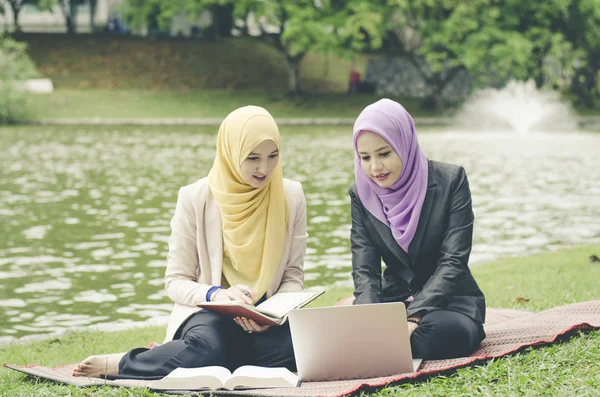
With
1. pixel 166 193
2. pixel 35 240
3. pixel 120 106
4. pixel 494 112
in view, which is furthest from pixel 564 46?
pixel 35 240

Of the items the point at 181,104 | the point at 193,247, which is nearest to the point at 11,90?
the point at 181,104

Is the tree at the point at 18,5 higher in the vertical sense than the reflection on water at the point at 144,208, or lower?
higher

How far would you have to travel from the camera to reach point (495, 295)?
20.3 ft

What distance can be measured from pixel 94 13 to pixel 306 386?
40.1 meters

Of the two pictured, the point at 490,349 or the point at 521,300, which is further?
the point at 521,300

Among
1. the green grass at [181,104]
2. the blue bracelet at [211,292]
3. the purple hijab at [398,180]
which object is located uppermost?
the purple hijab at [398,180]

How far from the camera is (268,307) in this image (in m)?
3.93

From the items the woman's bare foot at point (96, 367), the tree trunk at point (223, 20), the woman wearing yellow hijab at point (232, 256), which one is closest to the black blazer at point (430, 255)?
the woman wearing yellow hijab at point (232, 256)

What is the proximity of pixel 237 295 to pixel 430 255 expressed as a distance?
94 centimetres

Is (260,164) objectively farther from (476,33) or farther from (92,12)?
(92,12)

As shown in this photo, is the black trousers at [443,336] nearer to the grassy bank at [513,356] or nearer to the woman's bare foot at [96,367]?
the grassy bank at [513,356]

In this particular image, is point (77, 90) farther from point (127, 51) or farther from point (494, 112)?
point (494, 112)

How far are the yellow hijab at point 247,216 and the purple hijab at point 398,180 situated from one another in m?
0.42

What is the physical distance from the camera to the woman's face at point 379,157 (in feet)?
12.8
